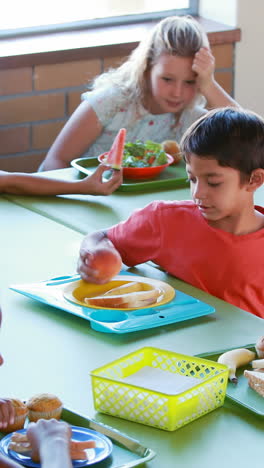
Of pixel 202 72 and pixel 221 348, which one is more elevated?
pixel 202 72

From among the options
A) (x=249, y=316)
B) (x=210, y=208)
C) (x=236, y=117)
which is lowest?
(x=249, y=316)

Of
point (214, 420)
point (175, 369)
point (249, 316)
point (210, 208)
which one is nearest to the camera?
point (214, 420)

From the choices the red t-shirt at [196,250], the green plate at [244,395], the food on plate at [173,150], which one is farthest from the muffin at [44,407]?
the food on plate at [173,150]

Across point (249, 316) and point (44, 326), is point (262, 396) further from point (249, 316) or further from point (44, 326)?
point (44, 326)

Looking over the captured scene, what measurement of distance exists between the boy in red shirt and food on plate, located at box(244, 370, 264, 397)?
0.49 m

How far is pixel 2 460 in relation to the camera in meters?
1.04

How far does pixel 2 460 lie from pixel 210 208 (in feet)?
2.85

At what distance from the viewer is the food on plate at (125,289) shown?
5.50 feet

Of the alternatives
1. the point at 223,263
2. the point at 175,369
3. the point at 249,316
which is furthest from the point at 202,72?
the point at 175,369

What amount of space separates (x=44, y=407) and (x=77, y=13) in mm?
2861

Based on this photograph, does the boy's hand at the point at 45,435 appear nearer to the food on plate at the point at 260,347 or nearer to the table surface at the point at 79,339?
the table surface at the point at 79,339

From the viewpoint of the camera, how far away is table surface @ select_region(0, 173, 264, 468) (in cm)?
117

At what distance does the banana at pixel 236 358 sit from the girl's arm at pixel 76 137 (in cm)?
162

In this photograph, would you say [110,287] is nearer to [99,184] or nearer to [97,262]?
[97,262]
